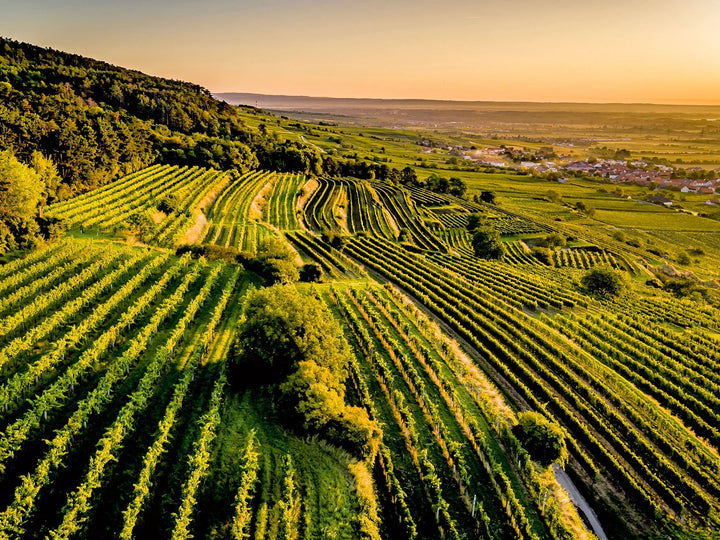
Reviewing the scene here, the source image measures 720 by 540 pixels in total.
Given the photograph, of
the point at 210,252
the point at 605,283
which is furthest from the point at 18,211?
the point at 605,283

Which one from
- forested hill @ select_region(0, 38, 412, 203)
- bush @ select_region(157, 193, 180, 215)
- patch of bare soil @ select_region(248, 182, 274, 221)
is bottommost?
patch of bare soil @ select_region(248, 182, 274, 221)

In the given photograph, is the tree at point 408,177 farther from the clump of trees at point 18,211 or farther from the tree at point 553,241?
the clump of trees at point 18,211

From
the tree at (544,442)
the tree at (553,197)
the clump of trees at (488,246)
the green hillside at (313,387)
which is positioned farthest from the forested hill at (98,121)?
the tree at (553,197)

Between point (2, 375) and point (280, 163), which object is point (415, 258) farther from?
point (280, 163)

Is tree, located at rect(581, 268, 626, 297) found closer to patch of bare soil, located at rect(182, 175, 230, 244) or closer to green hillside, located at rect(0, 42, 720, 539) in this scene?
green hillside, located at rect(0, 42, 720, 539)

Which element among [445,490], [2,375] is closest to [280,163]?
[2,375]

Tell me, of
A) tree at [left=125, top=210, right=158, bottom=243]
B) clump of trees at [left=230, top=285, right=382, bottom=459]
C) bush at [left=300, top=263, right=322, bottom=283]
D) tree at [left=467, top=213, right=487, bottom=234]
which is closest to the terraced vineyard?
tree at [left=125, top=210, right=158, bottom=243]

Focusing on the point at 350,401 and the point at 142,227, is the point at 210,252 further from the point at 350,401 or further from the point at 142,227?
the point at 350,401
